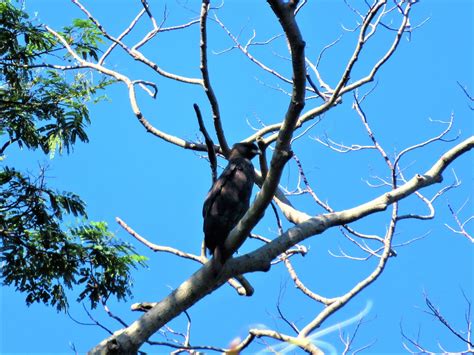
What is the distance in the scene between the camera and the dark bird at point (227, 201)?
446 centimetres

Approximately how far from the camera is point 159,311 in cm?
391

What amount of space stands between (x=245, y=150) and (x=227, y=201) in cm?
85

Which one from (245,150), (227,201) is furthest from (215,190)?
(245,150)

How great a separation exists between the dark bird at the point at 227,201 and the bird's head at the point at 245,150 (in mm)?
178

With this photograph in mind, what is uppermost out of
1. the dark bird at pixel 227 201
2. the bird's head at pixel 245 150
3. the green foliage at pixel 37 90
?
the green foliage at pixel 37 90

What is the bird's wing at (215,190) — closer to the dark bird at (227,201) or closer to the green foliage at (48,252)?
the dark bird at (227,201)

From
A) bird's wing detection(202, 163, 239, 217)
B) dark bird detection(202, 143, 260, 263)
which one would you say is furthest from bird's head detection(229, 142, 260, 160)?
Result: bird's wing detection(202, 163, 239, 217)

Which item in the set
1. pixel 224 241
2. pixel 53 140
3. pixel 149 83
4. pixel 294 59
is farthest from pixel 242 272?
pixel 53 140

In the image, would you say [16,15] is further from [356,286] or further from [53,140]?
[356,286]

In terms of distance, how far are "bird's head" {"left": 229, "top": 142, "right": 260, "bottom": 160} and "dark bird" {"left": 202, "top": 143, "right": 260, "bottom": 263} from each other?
18 cm

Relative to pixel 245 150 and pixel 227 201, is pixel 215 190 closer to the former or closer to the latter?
pixel 227 201

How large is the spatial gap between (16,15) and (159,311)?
5361mm

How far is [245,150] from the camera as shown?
211 inches

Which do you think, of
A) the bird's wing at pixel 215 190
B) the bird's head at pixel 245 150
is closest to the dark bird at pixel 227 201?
the bird's wing at pixel 215 190
